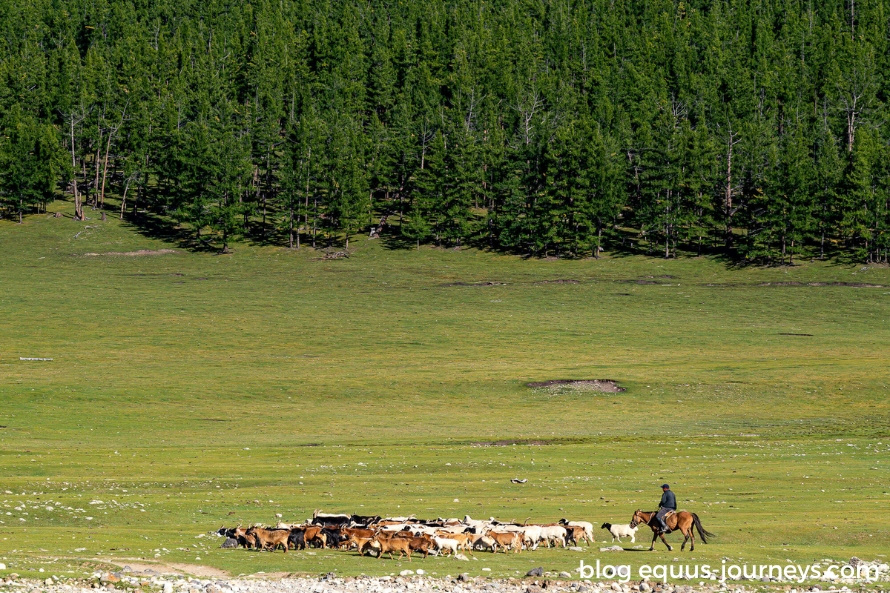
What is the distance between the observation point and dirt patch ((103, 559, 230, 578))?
23.8 meters

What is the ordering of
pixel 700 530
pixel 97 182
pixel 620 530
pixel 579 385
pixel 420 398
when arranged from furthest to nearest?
pixel 97 182
pixel 579 385
pixel 420 398
pixel 620 530
pixel 700 530

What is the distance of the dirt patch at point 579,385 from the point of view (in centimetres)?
6650

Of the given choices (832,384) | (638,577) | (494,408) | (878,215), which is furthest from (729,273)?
(638,577)

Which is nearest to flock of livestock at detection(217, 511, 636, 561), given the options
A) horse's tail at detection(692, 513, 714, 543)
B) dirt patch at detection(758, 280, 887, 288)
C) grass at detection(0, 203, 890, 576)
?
grass at detection(0, 203, 890, 576)

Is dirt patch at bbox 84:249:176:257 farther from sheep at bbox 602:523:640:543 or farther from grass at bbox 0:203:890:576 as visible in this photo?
sheep at bbox 602:523:640:543

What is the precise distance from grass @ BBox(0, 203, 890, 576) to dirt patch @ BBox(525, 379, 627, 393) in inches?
42.4

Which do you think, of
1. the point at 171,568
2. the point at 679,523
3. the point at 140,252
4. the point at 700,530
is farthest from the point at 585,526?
the point at 140,252

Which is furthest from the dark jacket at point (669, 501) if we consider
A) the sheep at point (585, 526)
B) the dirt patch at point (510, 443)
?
the dirt patch at point (510, 443)

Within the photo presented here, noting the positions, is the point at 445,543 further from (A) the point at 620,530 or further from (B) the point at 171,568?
(B) the point at 171,568

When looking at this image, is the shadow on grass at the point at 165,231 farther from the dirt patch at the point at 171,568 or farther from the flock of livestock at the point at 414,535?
the dirt patch at the point at 171,568

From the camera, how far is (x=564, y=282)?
378 feet

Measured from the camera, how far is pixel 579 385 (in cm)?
6744

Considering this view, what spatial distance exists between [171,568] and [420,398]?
4031cm

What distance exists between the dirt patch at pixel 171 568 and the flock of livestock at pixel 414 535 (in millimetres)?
2666
